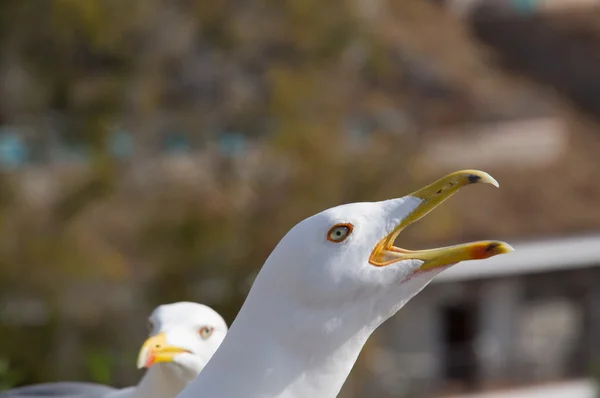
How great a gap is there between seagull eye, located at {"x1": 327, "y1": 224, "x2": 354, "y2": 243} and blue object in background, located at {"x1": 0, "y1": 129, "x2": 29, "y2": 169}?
7.77 m

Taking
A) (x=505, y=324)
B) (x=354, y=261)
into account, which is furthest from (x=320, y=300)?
(x=505, y=324)

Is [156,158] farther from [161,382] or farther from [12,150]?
[161,382]

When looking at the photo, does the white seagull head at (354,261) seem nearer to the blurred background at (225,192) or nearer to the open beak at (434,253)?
the open beak at (434,253)

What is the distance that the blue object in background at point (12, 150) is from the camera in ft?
30.1

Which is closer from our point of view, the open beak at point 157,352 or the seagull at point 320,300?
the seagull at point 320,300

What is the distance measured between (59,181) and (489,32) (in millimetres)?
11593

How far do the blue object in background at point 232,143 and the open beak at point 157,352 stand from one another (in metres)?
7.49

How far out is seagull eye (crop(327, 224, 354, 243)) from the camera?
156 cm

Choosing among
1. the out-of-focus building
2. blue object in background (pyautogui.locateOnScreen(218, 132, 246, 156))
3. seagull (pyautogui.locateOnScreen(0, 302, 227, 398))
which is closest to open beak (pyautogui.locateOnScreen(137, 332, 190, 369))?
seagull (pyautogui.locateOnScreen(0, 302, 227, 398))

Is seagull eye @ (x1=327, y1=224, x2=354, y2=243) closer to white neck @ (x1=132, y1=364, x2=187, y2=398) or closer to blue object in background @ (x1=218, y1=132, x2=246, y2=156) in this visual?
white neck @ (x1=132, y1=364, x2=187, y2=398)

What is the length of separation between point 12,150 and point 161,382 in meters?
A: 7.65

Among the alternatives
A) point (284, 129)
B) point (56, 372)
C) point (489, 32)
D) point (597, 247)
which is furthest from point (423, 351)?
point (489, 32)

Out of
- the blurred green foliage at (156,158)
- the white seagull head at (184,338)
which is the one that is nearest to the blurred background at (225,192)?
the blurred green foliage at (156,158)

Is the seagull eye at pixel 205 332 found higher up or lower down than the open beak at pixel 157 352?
higher up
